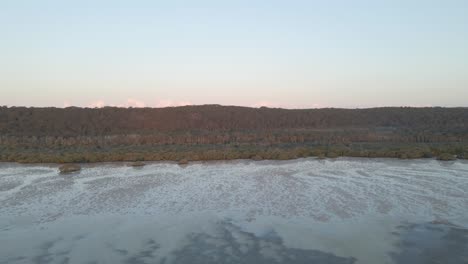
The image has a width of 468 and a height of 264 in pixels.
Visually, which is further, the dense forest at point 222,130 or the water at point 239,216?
the dense forest at point 222,130

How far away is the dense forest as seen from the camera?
23.6 metres

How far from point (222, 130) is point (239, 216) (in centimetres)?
2679

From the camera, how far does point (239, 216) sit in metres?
9.30

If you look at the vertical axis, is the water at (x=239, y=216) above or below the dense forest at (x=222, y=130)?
below

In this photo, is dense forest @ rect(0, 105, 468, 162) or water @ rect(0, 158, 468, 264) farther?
dense forest @ rect(0, 105, 468, 162)

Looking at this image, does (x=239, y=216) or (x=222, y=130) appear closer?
(x=239, y=216)

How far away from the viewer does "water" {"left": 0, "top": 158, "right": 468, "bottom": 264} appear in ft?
22.8

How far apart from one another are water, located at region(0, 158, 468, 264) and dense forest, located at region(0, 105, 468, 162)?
556cm

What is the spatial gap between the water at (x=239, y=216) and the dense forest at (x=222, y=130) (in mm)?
5560

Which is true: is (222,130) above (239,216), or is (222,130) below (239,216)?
above

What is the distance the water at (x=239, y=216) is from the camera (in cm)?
695

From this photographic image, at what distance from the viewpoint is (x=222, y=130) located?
36000 mm

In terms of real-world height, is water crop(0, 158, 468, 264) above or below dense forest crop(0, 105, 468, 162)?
below

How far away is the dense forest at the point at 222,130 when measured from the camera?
23562 millimetres
